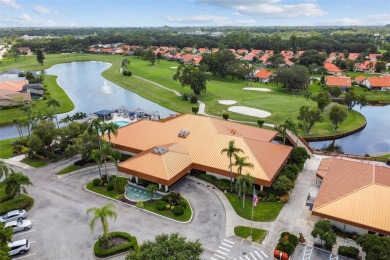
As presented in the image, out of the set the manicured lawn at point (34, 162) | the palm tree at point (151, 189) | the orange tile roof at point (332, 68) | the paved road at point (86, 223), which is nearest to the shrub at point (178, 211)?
the paved road at point (86, 223)

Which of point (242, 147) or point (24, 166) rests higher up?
point (242, 147)

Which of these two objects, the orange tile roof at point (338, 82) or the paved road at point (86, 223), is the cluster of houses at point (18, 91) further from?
the orange tile roof at point (338, 82)

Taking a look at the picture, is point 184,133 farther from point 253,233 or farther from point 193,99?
point 193,99

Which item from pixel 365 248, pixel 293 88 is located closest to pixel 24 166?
pixel 365 248

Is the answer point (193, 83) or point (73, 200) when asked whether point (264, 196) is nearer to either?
point (73, 200)

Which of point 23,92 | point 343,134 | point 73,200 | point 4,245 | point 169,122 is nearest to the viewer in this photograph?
point 4,245

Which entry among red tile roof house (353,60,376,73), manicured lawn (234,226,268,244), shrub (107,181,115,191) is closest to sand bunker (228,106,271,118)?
shrub (107,181,115,191)
